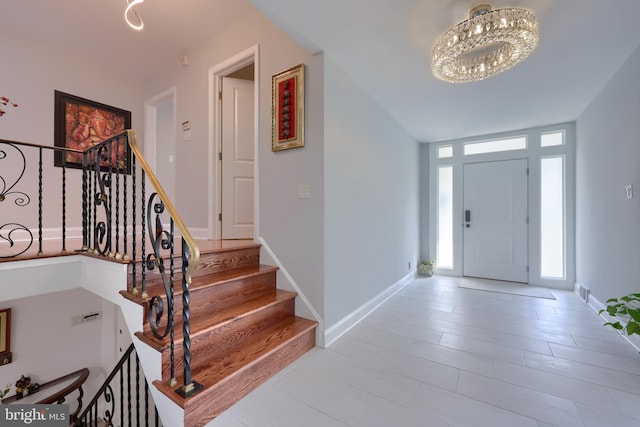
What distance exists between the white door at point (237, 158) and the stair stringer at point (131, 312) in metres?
1.29

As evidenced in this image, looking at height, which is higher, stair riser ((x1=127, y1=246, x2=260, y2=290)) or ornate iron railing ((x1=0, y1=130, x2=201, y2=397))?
Result: ornate iron railing ((x1=0, y1=130, x2=201, y2=397))

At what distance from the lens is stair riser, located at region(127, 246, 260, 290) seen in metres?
1.99

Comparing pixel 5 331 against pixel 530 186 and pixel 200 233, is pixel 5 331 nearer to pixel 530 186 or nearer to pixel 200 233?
pixel 200 233

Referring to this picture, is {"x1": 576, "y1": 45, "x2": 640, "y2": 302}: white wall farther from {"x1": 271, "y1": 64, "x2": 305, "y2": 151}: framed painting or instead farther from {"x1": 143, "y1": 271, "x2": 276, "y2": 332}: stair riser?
{"x1": 143, "y1": 271, "x2": 276, "y2": 332}: stair riser

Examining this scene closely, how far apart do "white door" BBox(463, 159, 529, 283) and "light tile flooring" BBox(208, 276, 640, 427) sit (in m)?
1.55

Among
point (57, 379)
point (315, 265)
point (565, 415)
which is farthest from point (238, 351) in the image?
point (57, 379)

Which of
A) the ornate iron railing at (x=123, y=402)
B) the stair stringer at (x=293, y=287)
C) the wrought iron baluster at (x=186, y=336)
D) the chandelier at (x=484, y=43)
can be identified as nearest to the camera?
the wrought iron baluster at (x=186, y=336)

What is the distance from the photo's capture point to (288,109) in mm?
2428

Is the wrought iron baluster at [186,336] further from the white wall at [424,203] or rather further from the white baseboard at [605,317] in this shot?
the white wall at [424,203]

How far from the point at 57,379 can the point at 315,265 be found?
13.0ft

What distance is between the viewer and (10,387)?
10.2ft

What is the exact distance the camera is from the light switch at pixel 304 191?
2.32 meters

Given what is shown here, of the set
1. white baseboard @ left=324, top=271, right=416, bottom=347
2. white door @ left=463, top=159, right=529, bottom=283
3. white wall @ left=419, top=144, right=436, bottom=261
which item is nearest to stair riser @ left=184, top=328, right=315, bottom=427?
white baseboard @ left=324, top=271, right=416, bottom=347

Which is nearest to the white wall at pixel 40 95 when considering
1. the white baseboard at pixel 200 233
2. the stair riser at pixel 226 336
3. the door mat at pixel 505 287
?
the white baseboard at pixel 200 233
